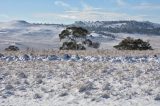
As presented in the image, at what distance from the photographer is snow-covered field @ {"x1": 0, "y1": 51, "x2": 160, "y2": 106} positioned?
11.9 metres

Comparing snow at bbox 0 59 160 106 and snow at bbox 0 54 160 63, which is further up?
snow at bbox 0 59 160 106

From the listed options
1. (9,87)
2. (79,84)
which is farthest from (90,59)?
(9,87)

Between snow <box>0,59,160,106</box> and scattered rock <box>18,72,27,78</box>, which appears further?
scattered rock <box>18,72,27,78</box>

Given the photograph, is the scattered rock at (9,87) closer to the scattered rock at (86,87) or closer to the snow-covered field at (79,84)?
the snow-covered field at (79,84)

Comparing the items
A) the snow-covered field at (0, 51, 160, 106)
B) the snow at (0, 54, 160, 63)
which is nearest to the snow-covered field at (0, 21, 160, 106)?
the snow-covered field at (0, 51, 160, 106)

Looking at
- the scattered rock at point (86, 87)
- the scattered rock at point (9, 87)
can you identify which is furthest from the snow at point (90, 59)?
the scattered rock at point (9, 87)

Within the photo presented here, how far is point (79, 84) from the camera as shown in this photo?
13.8 meters

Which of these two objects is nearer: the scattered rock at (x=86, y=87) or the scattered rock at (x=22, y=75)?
the scattered rock at (x=86, y=87)

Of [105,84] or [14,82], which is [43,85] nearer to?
[14,82]

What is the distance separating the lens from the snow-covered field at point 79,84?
1191cm

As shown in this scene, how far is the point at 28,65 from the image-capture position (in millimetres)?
19141

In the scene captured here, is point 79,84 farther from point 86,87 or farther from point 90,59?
point 90,59

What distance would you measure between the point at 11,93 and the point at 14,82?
1719 millimetres

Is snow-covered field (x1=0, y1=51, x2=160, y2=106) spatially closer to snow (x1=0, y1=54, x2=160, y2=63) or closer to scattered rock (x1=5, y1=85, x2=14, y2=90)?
scattered rock (x1=5, y1=85, x2=14, y2=90)
